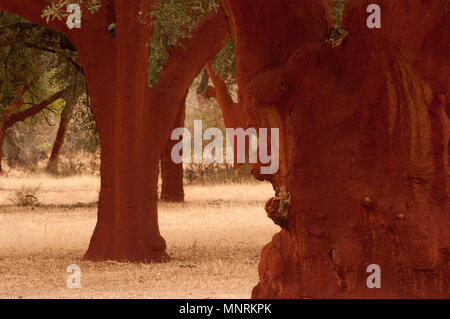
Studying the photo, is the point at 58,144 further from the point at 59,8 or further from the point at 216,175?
the point at 59,8

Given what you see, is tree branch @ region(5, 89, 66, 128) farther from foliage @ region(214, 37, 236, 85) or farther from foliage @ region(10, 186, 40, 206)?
foliage @ region(214, 37, 236, 85)

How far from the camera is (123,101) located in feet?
37.5

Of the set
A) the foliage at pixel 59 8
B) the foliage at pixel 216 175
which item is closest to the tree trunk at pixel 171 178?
the foliage at pixel 216 175

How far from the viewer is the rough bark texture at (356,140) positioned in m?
6.56

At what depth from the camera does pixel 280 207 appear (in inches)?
274

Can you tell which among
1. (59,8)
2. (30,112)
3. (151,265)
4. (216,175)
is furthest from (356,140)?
(216,175)

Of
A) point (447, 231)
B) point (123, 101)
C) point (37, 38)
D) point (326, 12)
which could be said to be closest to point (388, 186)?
point (447, 231)

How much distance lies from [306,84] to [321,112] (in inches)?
9.8

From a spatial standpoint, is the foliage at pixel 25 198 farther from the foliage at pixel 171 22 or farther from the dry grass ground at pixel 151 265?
the foliage at pixel 171 22

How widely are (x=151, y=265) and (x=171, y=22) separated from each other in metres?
3.54

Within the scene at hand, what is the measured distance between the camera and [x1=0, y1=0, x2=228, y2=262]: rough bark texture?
11.4 meters

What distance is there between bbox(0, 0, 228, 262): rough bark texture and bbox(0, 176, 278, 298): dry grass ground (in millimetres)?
486

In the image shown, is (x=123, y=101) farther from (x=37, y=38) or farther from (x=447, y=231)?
(x=447, y=231)
